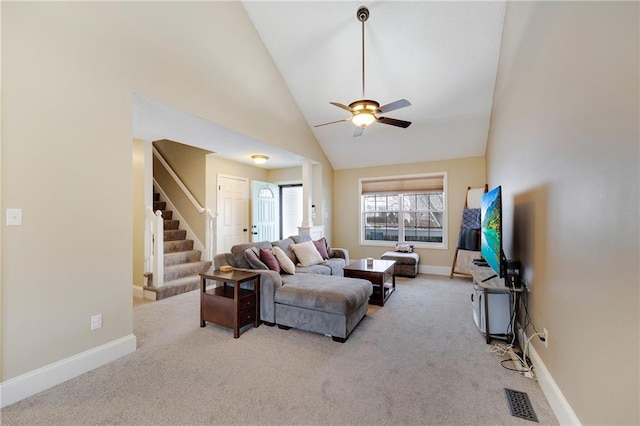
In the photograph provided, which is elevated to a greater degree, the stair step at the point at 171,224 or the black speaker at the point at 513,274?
the stair step at the point at 171,224

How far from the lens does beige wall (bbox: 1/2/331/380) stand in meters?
1.87

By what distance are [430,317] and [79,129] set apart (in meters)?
3.94

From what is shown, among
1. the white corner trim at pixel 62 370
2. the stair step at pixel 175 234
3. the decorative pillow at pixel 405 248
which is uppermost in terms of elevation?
the stair step at pixel 175 234

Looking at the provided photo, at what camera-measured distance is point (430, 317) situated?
3.33m

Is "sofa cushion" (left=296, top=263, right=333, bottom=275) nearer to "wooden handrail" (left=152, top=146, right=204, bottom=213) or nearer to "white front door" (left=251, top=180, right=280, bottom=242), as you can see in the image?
"wooden handrail" (left=152, top=146, right=204, bottom=213)

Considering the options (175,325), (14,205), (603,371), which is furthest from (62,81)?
(603,371)

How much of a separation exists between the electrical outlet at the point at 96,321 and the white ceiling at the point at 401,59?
3.84 m

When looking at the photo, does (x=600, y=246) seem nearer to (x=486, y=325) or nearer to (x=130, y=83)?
(x=486, y=325)

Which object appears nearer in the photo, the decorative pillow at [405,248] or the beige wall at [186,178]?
the beige wall at [186,178]

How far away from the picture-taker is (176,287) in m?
4.19

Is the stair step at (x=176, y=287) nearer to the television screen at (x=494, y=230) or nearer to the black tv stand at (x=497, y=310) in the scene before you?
the black tv stand at (x=497, y=310)

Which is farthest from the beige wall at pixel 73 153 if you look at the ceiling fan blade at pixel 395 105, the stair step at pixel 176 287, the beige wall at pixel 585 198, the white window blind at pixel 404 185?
the white window blind at pixel 404 185

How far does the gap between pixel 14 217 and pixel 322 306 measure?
2441 mm

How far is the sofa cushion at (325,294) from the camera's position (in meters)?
2.70
